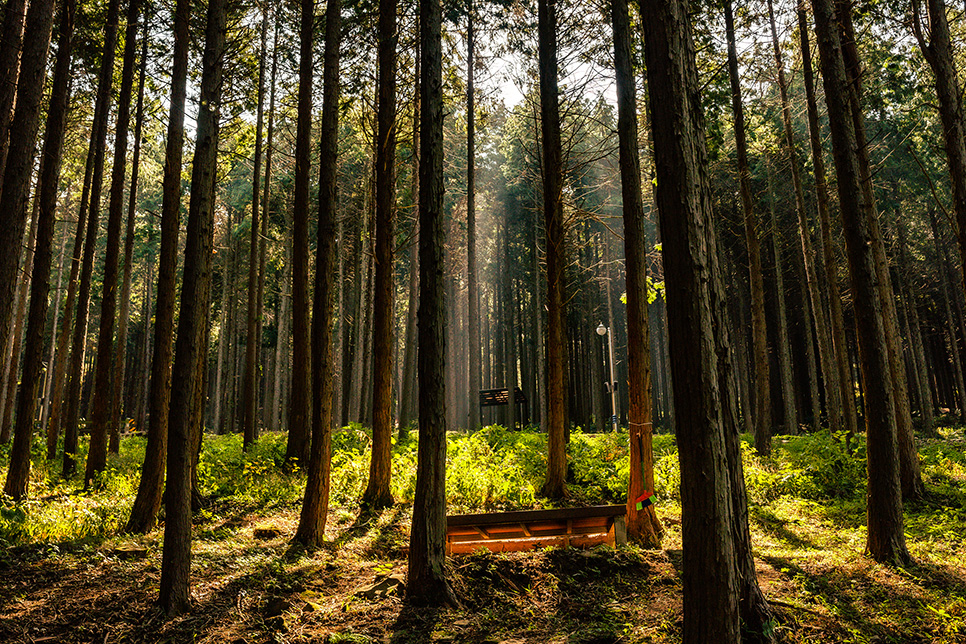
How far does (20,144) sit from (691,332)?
7.28 meters

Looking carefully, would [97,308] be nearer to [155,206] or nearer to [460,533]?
[155,206]

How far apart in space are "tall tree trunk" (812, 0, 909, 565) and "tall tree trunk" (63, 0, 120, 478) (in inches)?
435

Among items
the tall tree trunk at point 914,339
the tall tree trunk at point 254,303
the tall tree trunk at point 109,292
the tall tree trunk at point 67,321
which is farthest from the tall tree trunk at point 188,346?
the tall tree trunk at point 914,339

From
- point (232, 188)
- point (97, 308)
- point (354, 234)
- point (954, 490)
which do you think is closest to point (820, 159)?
point (954, 490)

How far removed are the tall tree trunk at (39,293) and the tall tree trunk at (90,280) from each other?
929mm

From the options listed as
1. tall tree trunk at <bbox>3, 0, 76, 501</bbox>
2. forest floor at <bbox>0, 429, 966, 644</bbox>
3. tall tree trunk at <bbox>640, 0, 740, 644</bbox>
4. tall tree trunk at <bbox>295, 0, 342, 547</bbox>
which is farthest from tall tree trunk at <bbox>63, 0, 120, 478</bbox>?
tall tree trunk at <bbox>640, 0, 740, 644</bbox>

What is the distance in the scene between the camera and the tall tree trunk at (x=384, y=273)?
822 centimetres

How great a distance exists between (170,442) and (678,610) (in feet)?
14.9

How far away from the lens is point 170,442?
178 inches

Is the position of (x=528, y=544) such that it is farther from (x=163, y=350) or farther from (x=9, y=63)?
(x=9, y=63)

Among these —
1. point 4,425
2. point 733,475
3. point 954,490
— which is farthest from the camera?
point 4,425

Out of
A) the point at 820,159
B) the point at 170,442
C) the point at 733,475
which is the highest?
the point at 820,159

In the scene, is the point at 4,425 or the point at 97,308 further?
the point at 97,308

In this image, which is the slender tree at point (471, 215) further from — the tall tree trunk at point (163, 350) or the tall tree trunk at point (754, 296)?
the tall tree trunk at point (163, 350)
